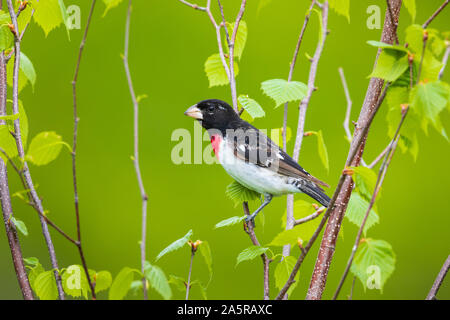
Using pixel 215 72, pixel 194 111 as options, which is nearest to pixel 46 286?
pixel 215 72

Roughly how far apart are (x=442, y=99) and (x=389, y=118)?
12.6 inches

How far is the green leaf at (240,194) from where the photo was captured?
288 cm

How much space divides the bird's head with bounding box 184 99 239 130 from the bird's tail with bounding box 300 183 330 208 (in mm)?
568

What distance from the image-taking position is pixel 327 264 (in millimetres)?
2047

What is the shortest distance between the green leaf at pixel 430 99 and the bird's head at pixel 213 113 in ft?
6.24

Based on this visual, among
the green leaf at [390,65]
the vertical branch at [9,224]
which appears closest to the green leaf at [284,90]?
the green leaf at [390,65]

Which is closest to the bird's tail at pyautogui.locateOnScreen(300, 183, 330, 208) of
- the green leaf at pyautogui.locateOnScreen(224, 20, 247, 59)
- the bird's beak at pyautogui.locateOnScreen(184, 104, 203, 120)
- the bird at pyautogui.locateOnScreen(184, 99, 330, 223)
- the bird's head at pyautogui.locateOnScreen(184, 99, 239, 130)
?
the bird at pyautogui.locateOnScreen(184, 99, 330, 223)

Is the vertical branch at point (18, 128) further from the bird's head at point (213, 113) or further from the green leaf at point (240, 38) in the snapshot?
the bird's head at point (213, 113)

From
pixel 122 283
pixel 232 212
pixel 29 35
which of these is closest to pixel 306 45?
pixel 232 212

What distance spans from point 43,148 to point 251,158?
1552mm

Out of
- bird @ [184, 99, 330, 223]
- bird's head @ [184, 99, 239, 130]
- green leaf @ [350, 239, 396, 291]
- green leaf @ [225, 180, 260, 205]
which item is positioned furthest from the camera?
bird's head @ [184, 99, 239, 130]

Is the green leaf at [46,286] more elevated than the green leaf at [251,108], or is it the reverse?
the green leaf at [251,108]

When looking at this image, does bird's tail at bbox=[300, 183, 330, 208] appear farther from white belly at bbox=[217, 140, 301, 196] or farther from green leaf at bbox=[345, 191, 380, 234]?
green leaf at bbox=[345, 191, 380, 234]

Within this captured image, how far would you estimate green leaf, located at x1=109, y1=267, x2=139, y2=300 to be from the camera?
5.82 ft
